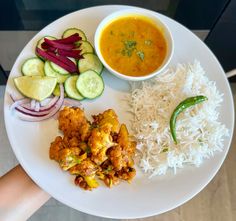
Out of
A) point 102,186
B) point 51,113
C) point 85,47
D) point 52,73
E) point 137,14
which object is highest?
point 137,14

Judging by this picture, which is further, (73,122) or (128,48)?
(128,48)

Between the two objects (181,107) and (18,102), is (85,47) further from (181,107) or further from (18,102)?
(181,107)

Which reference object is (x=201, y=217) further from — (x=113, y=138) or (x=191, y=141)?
(x=113, y=138)

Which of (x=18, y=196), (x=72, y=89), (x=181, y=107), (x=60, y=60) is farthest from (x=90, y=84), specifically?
(x=18, y=196)

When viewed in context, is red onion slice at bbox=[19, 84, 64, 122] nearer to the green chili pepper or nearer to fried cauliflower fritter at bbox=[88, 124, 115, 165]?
fried cauliflower fritter at bbox=[88, 124, 115, 165]

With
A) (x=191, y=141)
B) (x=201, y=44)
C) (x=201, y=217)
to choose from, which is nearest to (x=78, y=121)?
(x=191, y=141)
